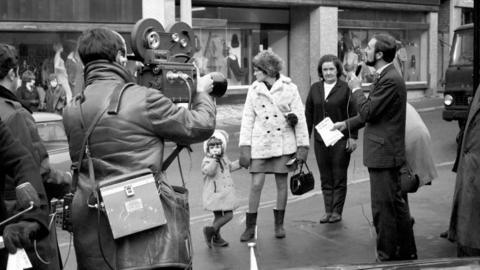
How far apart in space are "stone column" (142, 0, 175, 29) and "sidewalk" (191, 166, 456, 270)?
12928 millimetres

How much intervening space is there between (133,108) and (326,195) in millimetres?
5020

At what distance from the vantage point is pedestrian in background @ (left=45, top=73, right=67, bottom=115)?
67.2 feet

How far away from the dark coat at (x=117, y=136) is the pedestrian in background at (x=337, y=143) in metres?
4.65

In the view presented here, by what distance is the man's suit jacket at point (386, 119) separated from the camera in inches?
253

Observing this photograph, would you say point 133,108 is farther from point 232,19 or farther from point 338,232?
point 232,19

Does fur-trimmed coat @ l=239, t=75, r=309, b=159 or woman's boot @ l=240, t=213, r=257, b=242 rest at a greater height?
A: fur-trimmed coat @ l=239, t=75, r=309, b=159

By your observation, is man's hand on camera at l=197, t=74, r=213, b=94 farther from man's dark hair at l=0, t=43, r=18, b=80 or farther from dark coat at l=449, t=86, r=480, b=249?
dark coat at l=449, t=86, r=480, b=249

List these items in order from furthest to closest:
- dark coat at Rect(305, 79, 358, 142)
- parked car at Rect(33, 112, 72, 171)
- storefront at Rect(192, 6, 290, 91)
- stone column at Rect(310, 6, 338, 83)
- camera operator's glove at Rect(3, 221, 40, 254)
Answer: stone column at Rect(310, 6, 338, 83)
storefront at Rect(192, 6, 290, 91)
parked car at Rect(33, 112, 72, 171)
dark coat at Rect(305, 79, 358, 142)
camera operator's glove at Rect(3, 221, 40, 254)

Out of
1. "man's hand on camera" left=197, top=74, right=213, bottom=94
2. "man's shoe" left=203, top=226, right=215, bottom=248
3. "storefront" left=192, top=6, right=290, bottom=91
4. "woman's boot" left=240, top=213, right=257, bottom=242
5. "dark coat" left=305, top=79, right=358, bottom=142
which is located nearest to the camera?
"man's hand on camera" left=197, top=74, right=213, bottom=94

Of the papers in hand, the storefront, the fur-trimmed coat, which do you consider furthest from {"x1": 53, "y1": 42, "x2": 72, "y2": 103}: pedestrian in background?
the papers in hand

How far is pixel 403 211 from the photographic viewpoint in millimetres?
6480

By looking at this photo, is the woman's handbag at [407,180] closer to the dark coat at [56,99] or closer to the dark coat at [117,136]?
the dark coat at [117,136]

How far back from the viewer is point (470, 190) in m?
5.08

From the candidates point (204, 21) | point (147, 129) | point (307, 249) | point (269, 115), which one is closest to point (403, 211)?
point (307, 249)
